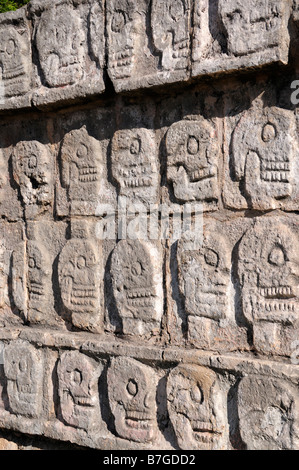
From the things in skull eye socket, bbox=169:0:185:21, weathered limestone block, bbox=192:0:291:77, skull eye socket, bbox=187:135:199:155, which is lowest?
skull eye socket, bbox=187:135:199:155

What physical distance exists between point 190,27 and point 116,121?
2.08 feet

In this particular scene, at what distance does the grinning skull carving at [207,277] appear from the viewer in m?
2.70

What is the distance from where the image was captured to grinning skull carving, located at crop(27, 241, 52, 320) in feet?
11.0

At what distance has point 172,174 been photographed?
2.84m

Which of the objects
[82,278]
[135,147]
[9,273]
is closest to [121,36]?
[135,147]

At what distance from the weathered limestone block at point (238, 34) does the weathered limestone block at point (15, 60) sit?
1.09 m

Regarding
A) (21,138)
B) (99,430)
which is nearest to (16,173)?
(21,138)

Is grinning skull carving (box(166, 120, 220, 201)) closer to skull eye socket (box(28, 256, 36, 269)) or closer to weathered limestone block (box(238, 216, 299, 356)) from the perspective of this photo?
weathered limestone block (box(238, 216, 299, 356))

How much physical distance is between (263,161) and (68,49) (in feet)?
4.08

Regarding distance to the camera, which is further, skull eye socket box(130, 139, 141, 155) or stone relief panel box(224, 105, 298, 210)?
skull eye socket box(130, 139, 141, 155)

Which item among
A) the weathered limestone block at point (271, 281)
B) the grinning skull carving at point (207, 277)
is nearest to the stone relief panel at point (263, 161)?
the weathered limestone block at point (271, 281)

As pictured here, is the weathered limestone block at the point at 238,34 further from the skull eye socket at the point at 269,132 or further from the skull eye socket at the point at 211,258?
the skull eye socket at the point at 211,258

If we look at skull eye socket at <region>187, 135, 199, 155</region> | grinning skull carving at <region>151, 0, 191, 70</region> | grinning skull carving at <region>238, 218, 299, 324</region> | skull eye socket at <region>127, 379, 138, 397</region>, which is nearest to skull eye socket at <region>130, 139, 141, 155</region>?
skull eye socket at <region>187, 135, 199, 155</region>

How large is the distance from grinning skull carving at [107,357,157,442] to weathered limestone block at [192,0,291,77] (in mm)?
1445
